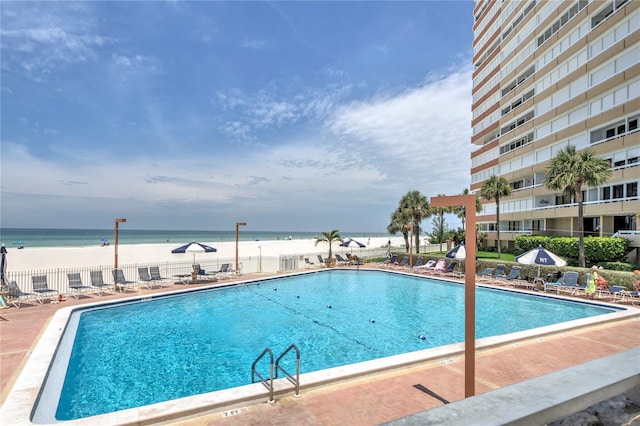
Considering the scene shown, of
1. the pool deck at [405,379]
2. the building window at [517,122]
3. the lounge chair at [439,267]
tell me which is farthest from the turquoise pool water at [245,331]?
the building window at [517,122]

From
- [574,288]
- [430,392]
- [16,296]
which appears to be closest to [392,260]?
[574,288]

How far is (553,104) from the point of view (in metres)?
33.8

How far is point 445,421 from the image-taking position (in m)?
1.38

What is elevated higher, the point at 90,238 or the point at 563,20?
the point at 563,20

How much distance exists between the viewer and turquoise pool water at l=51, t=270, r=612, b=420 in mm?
8555

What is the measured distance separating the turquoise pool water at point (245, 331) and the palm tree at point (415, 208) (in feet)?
56.1

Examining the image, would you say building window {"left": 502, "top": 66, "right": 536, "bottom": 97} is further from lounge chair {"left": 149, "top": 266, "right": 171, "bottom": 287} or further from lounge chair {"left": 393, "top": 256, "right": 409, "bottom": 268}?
lounge chair {"left": 149, "top": 266, "right": 171, "bottom": 287}

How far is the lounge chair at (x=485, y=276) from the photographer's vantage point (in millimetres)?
22603

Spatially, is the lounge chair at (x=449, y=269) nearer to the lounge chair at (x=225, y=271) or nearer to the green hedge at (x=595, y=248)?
the green hedge at (x=595, y=248)

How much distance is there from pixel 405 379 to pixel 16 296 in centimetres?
1666

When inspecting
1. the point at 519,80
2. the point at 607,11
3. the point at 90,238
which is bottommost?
the point at 90,238

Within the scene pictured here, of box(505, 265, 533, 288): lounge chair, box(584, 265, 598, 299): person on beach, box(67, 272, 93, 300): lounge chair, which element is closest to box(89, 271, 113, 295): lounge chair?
box(67, 272, 93, 300): lounge chair

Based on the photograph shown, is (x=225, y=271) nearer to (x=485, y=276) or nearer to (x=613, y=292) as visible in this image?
(x=485, y=276)

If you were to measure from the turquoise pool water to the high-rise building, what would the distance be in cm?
Result: 1615
